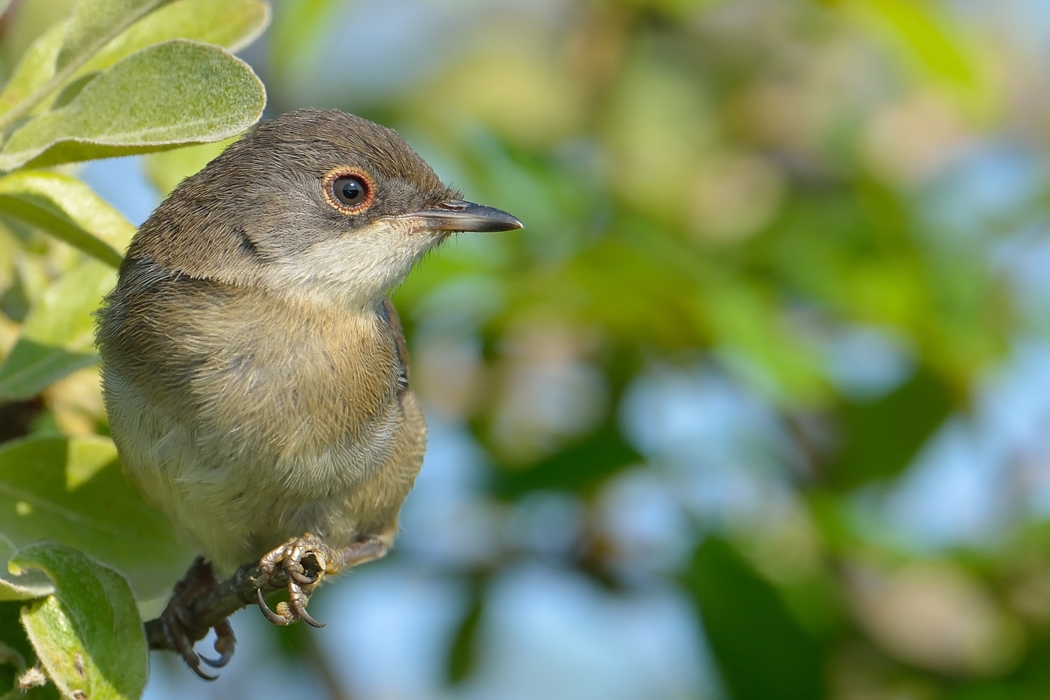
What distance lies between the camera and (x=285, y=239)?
11.2 ft

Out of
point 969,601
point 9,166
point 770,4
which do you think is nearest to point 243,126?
point 9,166

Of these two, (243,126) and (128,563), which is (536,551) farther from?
(243,126)

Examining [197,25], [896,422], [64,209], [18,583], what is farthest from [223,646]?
[896,422]

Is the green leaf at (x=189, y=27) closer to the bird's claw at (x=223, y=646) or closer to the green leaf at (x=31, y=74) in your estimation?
the green leaf at (x=31, y=74)

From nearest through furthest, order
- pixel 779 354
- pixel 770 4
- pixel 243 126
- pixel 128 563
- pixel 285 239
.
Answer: pixel 243 126 < pixel 128 563 < pixel 285 239 < pixel 779 354 < pixel 770 4

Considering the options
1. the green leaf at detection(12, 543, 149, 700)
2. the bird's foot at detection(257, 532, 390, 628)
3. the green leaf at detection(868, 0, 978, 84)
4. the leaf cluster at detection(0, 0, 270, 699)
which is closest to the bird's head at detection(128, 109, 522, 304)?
the leaf cluster at detection(0, 0, 270, 699)

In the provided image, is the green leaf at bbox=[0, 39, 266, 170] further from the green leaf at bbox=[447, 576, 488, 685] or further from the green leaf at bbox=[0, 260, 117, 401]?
the green leaf at bbox=[447, 576, 488, 685]

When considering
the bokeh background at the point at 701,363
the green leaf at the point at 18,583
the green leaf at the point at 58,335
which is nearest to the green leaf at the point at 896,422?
the bokeh background at the point at 701,363

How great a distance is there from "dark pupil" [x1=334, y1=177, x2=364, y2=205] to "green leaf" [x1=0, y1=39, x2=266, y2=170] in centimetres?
98

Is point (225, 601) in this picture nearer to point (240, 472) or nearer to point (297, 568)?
point (297, 568)

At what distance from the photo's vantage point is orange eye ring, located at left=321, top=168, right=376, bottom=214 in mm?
3510

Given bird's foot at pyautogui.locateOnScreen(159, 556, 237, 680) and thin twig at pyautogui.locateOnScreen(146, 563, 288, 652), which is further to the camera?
bird's foot at pyautogui.locateOnScreen(159, 556, 237, 680)

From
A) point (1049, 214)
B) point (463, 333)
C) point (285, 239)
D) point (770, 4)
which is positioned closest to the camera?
point (285, 239)

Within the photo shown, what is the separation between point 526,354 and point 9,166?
8.82ft
